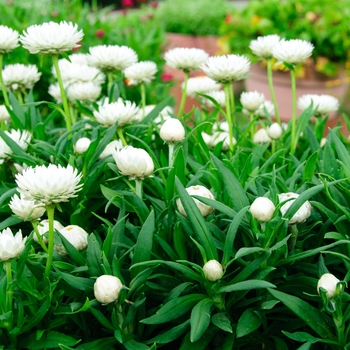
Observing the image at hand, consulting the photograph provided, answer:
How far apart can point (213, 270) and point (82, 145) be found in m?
0.68

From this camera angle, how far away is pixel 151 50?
3932 mm

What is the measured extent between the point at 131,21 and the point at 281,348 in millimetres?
3923

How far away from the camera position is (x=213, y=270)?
4.00 feet

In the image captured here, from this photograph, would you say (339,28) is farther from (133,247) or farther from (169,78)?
(133,247)

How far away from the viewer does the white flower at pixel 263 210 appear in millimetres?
1255

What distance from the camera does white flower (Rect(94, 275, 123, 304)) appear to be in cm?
121

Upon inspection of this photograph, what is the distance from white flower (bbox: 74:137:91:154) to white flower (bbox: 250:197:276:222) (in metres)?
0.64

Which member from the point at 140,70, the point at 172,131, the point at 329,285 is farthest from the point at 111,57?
the point at 329,285

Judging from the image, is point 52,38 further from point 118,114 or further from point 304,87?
point 304,87

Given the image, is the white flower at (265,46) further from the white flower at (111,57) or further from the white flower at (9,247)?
the white flower at (9,247)

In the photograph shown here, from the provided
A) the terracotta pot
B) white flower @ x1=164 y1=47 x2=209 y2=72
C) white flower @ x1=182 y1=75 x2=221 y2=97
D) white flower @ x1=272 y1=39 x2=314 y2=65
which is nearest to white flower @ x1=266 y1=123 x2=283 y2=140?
white flower @ x1=272 y1=39 x2=314 y2=65

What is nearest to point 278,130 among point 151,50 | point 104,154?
point 104,154

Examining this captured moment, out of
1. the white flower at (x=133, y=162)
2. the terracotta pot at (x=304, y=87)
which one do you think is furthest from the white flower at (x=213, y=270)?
the terracotta pot at (x=304, y=87)

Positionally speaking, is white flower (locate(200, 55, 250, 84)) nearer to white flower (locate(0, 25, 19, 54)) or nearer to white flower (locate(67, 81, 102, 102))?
white flower (locate(67, 81, 102, 102))
